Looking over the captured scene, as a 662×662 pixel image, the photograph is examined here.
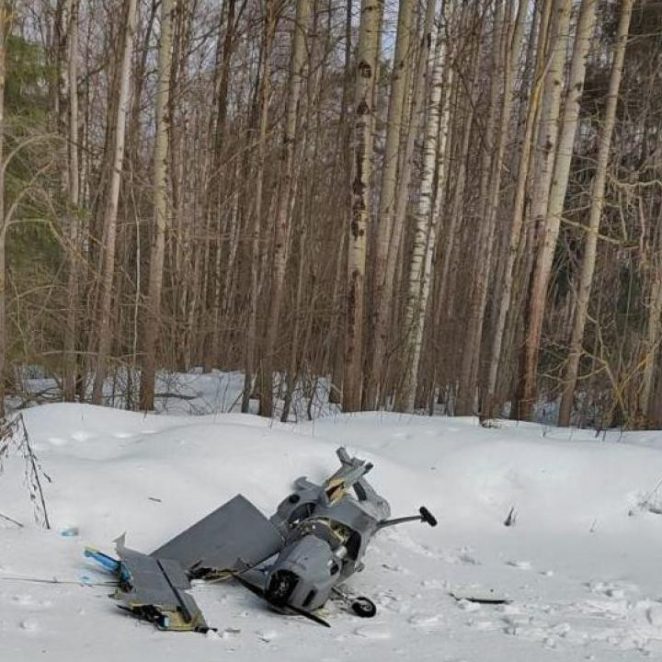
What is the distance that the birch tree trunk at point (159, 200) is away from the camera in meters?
7.95

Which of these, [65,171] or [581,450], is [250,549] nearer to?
[581,450]

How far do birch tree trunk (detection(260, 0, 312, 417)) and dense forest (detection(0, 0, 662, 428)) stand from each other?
45 millimetres

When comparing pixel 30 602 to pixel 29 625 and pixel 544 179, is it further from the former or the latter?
pixel 544 179

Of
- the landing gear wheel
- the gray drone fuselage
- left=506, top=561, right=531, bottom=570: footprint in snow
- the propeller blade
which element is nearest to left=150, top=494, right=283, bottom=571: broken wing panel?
the gray drone fuselage

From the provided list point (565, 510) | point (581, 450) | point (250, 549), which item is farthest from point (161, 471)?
point (581, 450)

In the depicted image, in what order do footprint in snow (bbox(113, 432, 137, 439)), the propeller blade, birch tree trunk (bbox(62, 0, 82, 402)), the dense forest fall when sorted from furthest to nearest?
the dense forest < birch tree trunk (bbox(62, 0, 82, 402)) < footprint in snow (bbox(113, 432, 137, 439)) < the propeller blade

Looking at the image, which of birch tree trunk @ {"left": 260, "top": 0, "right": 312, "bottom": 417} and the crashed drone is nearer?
the crashed drone

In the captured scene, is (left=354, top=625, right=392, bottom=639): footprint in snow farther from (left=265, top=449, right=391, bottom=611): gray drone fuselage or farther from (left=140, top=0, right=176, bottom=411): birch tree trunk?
(left=140, top=0, right=176, bottom=411): birch tree trunk

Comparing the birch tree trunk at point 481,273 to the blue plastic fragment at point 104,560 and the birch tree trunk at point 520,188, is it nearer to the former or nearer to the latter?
the birch tree trunk at point 520,188

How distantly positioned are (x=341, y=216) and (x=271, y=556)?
11003mm

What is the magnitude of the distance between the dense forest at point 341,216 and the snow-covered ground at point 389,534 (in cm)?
174

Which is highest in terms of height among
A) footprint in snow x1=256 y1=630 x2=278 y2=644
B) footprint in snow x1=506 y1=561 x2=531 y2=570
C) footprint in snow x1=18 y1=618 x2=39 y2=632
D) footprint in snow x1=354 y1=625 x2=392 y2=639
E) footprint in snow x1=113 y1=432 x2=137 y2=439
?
footprint in snow x1=113 y1=432 x2=137 y2=439

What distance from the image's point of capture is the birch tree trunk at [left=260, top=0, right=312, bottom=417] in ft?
30.1

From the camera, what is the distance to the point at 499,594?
4156 millimetres
